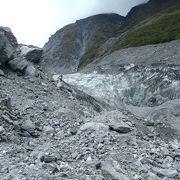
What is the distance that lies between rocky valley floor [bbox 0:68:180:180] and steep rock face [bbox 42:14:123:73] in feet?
351

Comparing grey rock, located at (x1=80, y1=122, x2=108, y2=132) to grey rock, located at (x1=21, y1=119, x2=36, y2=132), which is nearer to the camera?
grey rock, located at (x1=21, y1=119, x2=36, y2=132)

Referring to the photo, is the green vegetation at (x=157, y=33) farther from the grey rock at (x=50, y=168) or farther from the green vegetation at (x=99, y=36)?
the grey rock at (x=50, y=168)

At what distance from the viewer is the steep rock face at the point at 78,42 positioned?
157 m

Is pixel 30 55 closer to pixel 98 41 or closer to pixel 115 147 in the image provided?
pixel 115 147

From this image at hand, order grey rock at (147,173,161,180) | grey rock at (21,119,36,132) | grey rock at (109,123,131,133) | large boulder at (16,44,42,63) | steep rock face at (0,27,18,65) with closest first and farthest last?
grey rock at (147,173,161,180) < grey rock at (21,119,36,132) < grey rock at (109,123,131,133) < steep rock face at (0,27,18,65) < large boulder at (16,44,42,63)

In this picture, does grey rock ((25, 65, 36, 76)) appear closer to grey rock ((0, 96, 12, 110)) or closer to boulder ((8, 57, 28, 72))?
boulder ((8, 57, 28, 72))

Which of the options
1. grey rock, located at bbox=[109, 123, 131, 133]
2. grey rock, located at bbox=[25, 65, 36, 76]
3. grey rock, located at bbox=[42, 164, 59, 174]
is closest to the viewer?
grey rock, located at bbox=[42, 164, 59, 174]

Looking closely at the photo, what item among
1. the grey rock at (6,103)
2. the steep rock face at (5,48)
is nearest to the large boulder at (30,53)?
the steep rock face at (5,48)

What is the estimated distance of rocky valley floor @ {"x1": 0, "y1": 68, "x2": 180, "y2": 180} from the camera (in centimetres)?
2312

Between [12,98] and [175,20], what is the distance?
80631 mm

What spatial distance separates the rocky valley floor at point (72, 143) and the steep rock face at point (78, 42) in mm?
106999

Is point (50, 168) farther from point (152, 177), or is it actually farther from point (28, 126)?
point (28, 126)

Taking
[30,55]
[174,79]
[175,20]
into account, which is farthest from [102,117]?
[175,20]

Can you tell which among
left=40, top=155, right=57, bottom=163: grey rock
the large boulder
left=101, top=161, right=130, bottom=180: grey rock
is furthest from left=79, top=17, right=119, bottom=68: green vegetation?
left=40, top=155, right=57, bottom=163: grey rock
